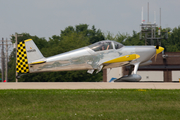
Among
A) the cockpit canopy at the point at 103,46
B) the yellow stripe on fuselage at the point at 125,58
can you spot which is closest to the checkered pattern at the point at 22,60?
the cockpit canopy at the point at 103,46

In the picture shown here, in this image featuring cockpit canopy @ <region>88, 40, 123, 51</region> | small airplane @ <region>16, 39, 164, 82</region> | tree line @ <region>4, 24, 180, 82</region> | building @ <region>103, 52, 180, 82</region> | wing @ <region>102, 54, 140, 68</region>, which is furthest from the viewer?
tree line @ <region>4, 24, 180, 82</region>

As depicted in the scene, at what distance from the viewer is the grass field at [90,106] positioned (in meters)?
7.82

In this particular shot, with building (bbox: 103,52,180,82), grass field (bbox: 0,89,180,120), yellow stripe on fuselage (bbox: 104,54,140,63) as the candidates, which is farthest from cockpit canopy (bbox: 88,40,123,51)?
building (bbox: 103,52,180,82)

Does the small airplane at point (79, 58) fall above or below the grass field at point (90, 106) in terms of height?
above

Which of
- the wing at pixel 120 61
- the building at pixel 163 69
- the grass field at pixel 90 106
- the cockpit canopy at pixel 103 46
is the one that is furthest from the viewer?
the building at pixel 163 69

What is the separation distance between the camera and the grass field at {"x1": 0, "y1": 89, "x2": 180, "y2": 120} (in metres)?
7.82

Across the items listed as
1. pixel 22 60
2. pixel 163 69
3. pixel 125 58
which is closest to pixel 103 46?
pixel 125 58

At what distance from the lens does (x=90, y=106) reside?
367 inches

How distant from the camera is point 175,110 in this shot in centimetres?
864

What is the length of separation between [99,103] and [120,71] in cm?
3256

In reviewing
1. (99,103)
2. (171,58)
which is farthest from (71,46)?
(99,103)

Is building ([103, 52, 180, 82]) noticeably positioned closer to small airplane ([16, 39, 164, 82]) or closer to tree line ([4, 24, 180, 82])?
tree line ([4, 24, 180, 82])

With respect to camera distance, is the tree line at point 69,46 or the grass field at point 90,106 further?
the tree line at point 69,46

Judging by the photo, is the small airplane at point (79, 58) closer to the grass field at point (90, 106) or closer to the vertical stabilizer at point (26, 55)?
the vertical stabilizer at point (26, 55)
